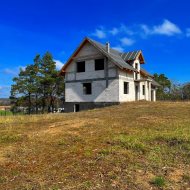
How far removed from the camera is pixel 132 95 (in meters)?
31.9

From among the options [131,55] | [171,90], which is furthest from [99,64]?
[171,90]

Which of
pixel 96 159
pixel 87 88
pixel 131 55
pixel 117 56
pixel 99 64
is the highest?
pixel 131 55

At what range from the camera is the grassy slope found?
238 inches

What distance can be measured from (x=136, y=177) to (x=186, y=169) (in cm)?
159

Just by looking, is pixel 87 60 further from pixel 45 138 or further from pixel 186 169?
pixel 186 169

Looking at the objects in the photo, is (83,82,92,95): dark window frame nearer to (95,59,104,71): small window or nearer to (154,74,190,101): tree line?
(95,59,104,71): small window

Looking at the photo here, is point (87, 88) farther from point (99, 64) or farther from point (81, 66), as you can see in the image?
point (99, 64)

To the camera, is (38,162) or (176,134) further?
(176,134)

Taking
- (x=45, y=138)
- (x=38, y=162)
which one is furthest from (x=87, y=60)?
(x=38, y=162)

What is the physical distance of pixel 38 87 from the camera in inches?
1763

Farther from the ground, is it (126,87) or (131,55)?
(131,55)

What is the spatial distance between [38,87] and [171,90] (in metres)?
31.4

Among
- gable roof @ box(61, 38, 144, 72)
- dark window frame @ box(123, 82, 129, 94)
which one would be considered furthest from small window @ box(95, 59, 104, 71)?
dark window frame @ box(123, 82, 129, 94)

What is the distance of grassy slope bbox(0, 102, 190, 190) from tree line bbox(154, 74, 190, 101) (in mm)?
43548
